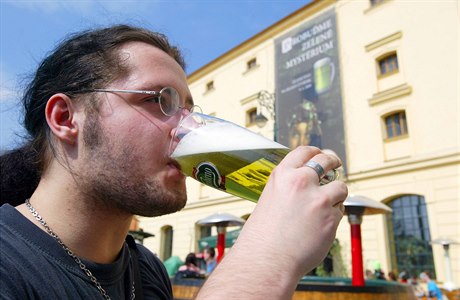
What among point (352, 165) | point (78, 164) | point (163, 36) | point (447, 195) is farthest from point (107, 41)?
point (352, 165)

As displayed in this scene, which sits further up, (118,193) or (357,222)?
(357,222)

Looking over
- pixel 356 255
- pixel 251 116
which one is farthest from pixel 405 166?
pixel 251 116

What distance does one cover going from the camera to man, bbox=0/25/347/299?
70 centimetres

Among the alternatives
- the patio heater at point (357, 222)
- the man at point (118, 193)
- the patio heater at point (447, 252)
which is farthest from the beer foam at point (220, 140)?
the patio heater at point (447, 252)

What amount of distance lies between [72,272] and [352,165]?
37.3ft

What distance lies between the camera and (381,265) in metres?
10.2

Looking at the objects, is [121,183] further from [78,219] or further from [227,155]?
[227,155]

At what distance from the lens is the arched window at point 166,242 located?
59.4 feet

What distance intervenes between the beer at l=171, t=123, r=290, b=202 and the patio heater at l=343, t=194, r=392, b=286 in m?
3.66

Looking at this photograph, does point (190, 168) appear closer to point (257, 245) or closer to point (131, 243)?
point (257, 245)

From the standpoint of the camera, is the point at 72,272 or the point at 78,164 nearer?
the point at 72,272

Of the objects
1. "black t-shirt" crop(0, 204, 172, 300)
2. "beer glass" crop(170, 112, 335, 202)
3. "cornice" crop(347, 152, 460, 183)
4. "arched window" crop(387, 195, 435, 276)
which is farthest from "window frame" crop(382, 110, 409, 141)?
"black t-shirt" crop(0, 204, 172, 300)

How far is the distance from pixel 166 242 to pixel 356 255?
1496 cm

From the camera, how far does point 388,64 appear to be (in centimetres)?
1173
